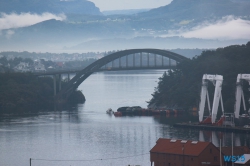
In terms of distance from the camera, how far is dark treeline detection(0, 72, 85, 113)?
56.6 metres

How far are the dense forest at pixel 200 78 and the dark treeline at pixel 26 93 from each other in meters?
7.32

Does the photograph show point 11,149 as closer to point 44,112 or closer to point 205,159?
point 205,159

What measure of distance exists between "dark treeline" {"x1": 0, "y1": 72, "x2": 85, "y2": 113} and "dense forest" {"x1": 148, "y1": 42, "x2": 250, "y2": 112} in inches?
288

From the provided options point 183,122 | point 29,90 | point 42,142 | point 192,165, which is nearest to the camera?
point 192,165

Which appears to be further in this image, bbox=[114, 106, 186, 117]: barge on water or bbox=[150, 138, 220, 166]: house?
bbox=[114, 106, 186, 117]: barge on water

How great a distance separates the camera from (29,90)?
196 ft

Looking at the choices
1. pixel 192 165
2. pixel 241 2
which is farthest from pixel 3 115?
pixel 241 2

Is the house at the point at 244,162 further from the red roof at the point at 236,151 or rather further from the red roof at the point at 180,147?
the red roof at the point at 180,147

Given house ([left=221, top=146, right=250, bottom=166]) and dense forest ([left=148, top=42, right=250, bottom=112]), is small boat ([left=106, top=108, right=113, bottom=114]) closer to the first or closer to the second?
dense forest ([left=148, top=42, right=250, bottom=112])

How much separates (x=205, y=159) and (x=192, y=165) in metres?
0.48

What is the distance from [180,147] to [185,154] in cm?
73

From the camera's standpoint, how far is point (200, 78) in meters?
54.8

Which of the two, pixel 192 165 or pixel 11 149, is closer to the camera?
pixel 192 165

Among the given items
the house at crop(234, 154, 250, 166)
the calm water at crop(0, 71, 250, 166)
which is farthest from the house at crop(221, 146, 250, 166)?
the calm water at crop(0, 71, 250, 166)
